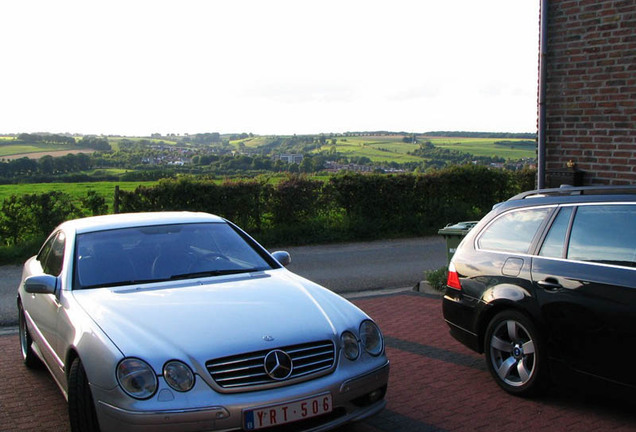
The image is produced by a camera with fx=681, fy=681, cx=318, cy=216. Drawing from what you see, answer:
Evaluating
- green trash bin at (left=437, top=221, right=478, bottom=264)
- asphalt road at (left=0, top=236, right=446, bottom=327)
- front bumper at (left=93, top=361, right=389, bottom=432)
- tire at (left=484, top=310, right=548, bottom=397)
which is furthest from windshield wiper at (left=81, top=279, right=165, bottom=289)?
green trash bin at (left=437, top=221, right=478, bottom=264)

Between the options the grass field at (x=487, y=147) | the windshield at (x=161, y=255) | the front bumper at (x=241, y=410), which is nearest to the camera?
the front bumper at (x=241, y=410)

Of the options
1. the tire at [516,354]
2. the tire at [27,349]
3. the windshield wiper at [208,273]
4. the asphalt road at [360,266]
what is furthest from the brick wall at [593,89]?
the tire at [27,349]

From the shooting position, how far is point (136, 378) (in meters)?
3.96

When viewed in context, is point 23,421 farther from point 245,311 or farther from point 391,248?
point 391,248

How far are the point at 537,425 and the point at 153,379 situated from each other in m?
2.73

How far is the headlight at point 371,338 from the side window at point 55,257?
254cm

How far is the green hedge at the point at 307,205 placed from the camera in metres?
14.2

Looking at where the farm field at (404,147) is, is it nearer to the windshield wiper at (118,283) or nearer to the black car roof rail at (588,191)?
the black car roof rail at (588,191)

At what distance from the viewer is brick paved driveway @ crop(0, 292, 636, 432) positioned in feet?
16.1

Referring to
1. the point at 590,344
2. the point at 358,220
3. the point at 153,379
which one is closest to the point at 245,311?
the point at 153,379

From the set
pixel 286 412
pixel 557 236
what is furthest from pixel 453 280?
pixel 286 412

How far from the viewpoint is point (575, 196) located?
5.36 metres

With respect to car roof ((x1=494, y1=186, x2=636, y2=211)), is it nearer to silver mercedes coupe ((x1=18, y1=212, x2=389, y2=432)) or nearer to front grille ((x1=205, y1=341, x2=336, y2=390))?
silver mercedes coupe ((x1=18, y1=212, x2=389, y2=432))

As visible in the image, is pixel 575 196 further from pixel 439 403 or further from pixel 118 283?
pixel 118 283
